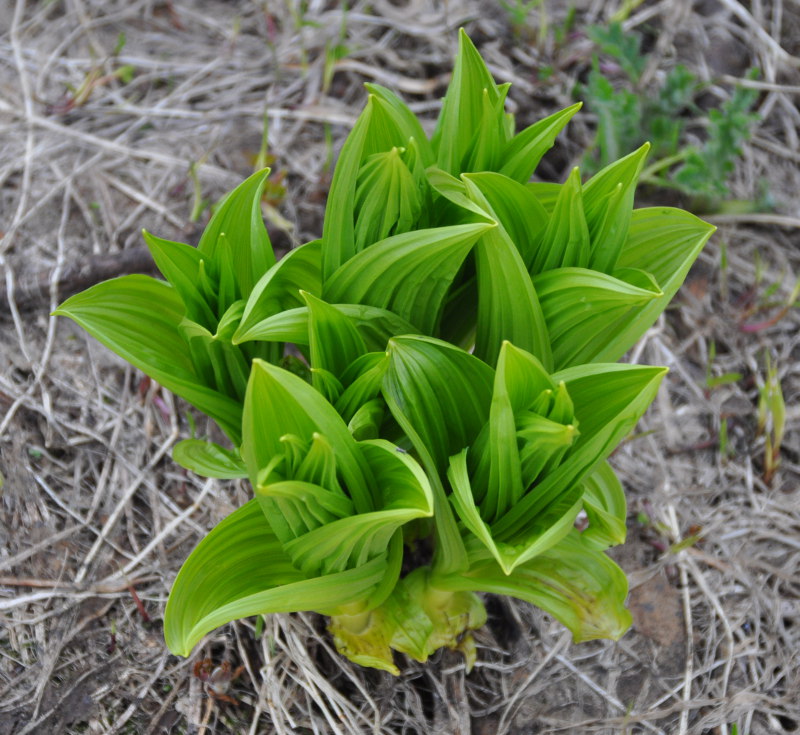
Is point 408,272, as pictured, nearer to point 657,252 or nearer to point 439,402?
point 439,402

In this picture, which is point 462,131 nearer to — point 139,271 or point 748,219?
point 139,271

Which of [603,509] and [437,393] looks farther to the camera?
[603,509]

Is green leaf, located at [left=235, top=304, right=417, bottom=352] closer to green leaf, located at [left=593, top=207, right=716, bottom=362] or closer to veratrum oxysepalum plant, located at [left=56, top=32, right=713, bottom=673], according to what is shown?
veratrum oxysepalum plant, located at [left=56, top=32, right=713, bottom=673]

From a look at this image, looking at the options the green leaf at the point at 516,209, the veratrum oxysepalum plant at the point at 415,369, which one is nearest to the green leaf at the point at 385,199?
the veratrum oxysepalum plant at the point at 415,369

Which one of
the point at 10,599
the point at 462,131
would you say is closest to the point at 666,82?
the point at 462,131

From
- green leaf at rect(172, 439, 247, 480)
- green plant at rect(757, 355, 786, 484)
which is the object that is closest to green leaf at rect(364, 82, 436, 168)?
green leaf at rect(172, 439, 247, 480)

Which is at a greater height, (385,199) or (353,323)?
(385,199)

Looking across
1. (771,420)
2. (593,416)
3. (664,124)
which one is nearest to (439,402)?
(593,416)
